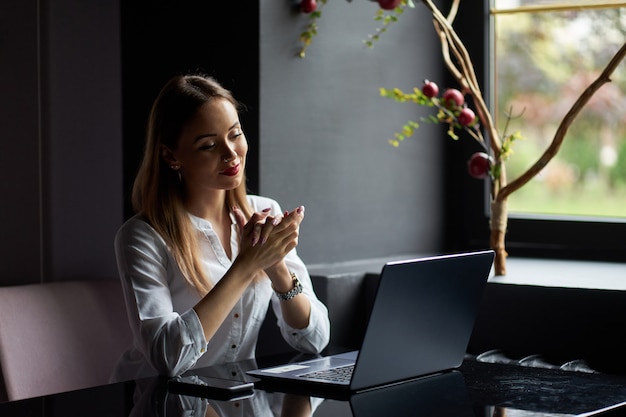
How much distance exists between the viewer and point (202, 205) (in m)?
2.37

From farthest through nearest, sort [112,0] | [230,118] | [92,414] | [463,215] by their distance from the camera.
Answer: [463,215]
[112,0]
[230,118]
[92,414]

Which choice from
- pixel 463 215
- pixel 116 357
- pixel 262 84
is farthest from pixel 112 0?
pixel 463 215

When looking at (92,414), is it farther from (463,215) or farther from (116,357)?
(463,215)

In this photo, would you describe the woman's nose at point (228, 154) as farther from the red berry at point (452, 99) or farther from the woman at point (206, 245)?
the red berry at point (452, 99)

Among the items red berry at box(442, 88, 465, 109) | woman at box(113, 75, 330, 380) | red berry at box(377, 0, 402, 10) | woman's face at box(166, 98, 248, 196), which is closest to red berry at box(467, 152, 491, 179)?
red berry at box(442, 88, 465, 109)

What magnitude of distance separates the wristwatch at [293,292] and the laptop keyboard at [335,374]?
33cm

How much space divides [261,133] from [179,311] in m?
0.56

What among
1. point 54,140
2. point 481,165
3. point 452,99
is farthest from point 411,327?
point 54,140

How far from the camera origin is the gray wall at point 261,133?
101 inches

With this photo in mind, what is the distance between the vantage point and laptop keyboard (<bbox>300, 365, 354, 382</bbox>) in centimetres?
181

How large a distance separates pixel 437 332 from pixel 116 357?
3.41 ft

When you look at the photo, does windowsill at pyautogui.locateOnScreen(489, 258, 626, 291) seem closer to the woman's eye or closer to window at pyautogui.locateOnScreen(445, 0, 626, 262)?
window at pyautogui.locateOnScreen(445, 0, 626, 262)

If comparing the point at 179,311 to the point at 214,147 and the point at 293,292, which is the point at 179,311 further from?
the point at 214,147

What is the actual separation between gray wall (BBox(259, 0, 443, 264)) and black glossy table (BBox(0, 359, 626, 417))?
918mm
